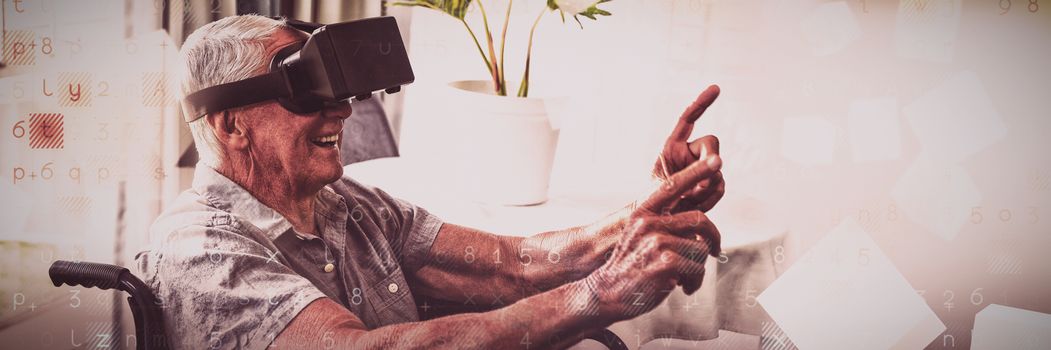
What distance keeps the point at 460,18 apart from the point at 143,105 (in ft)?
1.82

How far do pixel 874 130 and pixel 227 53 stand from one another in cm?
113

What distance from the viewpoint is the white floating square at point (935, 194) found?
1.58 m

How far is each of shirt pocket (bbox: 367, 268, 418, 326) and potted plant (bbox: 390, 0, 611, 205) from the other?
211 millimetres

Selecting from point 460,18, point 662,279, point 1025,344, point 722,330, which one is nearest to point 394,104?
point 460,18

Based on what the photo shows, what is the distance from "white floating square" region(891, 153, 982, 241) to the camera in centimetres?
158

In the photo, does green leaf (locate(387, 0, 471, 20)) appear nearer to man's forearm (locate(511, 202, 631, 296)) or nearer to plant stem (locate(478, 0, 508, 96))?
plant stem (locate(478, 0, 508, 96))

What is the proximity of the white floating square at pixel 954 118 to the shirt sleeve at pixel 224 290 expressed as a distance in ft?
3.70

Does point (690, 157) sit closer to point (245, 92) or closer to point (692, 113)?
point (692, 113)

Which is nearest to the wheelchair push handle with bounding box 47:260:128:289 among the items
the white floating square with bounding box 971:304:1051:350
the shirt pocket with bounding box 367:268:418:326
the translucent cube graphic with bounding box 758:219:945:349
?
the shirt pocket with bounding box 367:268:418:326

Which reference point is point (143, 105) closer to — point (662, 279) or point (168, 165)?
point (168, 165)

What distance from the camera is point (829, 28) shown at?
1514 millimetres

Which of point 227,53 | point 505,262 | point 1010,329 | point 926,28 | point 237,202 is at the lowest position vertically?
point 1010,329

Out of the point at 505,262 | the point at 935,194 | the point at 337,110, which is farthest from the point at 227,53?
the point at 935,194

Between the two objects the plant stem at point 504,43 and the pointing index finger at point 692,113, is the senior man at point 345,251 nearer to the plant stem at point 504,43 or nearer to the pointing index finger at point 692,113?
the pointing index finger at point 692,113
